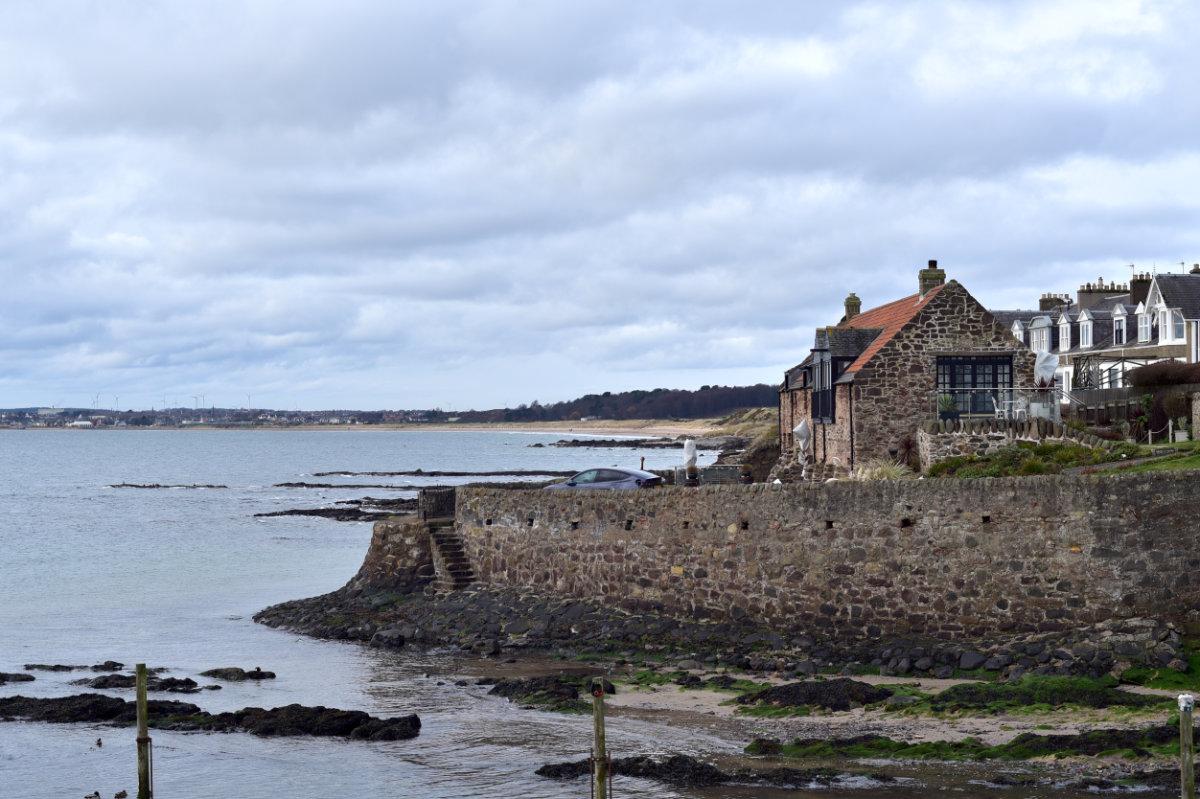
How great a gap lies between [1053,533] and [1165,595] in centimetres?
176

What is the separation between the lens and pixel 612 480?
2878cm

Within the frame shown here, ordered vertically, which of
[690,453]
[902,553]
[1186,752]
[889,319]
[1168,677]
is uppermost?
[889,319]

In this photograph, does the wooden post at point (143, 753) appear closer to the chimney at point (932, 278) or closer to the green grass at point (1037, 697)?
the green grass at point (1037, 697)

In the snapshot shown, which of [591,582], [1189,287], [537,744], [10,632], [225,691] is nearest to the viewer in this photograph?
[537,744]

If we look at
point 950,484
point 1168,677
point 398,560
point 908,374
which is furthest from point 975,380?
point 1168,677

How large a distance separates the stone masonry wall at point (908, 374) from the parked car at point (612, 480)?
20.5ft

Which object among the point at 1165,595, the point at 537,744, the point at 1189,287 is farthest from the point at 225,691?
the point at 1189,287

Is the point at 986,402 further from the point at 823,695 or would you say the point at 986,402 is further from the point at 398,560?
the point at 823,695

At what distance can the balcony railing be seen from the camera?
32.2m

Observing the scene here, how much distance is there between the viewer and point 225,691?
73.6ft

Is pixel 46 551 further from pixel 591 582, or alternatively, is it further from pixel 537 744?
pixel 537 744

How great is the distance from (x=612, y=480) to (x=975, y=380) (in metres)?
9.90

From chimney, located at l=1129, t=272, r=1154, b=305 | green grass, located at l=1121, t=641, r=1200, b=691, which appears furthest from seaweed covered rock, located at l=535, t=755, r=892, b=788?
chimney, located at l=1129, t=272, r=1154, b=305

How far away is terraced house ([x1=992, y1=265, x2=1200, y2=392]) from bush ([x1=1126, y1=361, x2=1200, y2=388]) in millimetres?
3094
